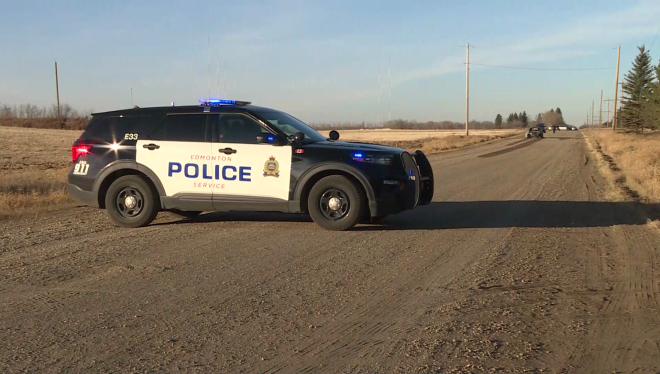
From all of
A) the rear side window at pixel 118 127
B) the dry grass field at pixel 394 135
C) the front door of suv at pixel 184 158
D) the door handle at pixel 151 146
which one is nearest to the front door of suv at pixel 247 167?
the front door of suv at pixel 184 158

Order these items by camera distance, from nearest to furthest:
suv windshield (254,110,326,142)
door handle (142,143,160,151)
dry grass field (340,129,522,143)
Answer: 1. suv windshield (254,110,326,142)
2. door handle (142,143,160,151)
3. dry grass field (340,129,522,143)

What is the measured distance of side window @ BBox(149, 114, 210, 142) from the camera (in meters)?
8.91

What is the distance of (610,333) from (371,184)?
167 inches

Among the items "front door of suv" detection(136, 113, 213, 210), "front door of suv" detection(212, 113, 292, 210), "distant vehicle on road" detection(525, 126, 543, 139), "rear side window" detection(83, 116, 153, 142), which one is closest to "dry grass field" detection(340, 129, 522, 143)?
"distant vehicle on road" detection(525, 126, 543, 139)

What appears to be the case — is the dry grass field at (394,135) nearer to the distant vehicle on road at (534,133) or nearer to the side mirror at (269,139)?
the distant vehicle on road at (534,133)

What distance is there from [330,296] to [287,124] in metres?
4.14

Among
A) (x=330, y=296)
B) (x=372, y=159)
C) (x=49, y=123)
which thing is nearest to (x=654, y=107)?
(x=372, y=159)

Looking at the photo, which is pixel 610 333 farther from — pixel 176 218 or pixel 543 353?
pixel 176 218

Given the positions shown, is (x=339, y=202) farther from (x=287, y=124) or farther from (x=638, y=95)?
(x=638, y=95)

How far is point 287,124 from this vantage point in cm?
909

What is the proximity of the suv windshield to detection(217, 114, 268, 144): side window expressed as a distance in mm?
189

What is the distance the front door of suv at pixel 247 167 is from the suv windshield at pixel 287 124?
21 centimetres

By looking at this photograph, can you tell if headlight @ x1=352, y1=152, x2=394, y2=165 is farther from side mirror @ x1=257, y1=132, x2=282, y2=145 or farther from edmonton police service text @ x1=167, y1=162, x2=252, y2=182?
edmonton police service text @ x1=167, y1=162, x2=252, y2=182

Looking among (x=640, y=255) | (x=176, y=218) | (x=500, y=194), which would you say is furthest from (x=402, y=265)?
(x=500, y=194)
